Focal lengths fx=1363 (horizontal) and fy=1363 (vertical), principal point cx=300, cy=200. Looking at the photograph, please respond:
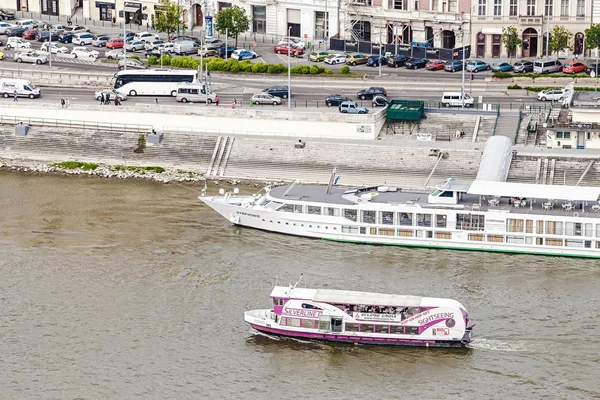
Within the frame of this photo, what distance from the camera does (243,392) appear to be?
52344 mm

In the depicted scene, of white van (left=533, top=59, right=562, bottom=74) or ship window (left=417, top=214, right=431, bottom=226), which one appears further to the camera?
white van (left=533, top=59, right=562, bottom=74)

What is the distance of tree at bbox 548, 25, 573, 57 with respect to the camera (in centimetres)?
10069

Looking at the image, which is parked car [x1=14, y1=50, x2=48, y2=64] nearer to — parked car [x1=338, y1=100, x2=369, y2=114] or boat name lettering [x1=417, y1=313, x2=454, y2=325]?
parked car [x1=338, y1=100, x2=369, y2=114]

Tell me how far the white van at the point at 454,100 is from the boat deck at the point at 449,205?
15985mm

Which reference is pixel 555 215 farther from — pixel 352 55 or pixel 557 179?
pixel 352 55

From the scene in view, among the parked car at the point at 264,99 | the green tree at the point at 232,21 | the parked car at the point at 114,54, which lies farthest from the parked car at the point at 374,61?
the parked car at the point at 114,54

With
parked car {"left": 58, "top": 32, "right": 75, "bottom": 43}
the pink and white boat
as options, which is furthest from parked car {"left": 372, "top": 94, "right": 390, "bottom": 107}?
parked car {"left": 58, "top": 32, "right": 75, "bottom": 43}

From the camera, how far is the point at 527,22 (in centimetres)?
10325

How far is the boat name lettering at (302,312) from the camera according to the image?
57.5 metres

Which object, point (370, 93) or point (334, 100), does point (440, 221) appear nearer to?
point (334, 100)

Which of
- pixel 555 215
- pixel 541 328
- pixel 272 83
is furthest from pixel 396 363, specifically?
pixel 272 83

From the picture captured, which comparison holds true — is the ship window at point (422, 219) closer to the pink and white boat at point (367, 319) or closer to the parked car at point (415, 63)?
the pink and white boat at point (367, 319)

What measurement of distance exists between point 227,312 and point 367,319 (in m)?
6.59

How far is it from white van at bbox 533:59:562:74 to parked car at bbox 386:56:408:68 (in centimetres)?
1033
